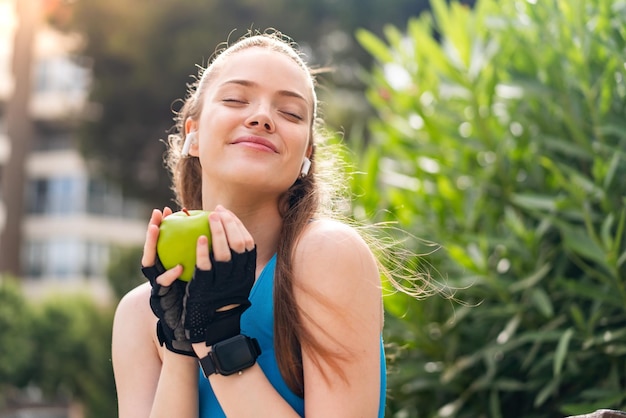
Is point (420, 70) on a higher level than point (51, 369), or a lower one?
higher

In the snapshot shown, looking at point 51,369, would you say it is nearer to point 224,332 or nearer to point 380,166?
point 380,166

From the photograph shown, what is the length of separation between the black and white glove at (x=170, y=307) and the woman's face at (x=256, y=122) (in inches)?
11.9

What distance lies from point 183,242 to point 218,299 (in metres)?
0.16

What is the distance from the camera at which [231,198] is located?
1980 mm

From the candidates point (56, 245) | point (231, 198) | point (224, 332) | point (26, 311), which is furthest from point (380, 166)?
point (56, 245)

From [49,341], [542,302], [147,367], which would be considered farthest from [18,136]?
[147,367]

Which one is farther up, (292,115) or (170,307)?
(292,115)

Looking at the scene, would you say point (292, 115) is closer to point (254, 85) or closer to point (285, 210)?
point (254, 85)

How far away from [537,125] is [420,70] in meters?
0.98

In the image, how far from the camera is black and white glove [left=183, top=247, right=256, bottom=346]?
5.38 feet

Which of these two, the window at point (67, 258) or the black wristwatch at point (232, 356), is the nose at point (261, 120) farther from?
the window at point (67, 258)

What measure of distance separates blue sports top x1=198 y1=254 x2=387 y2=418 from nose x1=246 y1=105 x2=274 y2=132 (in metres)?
0.32

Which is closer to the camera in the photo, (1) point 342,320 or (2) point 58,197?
(1) point 342,320

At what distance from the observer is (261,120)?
6.19 feet
